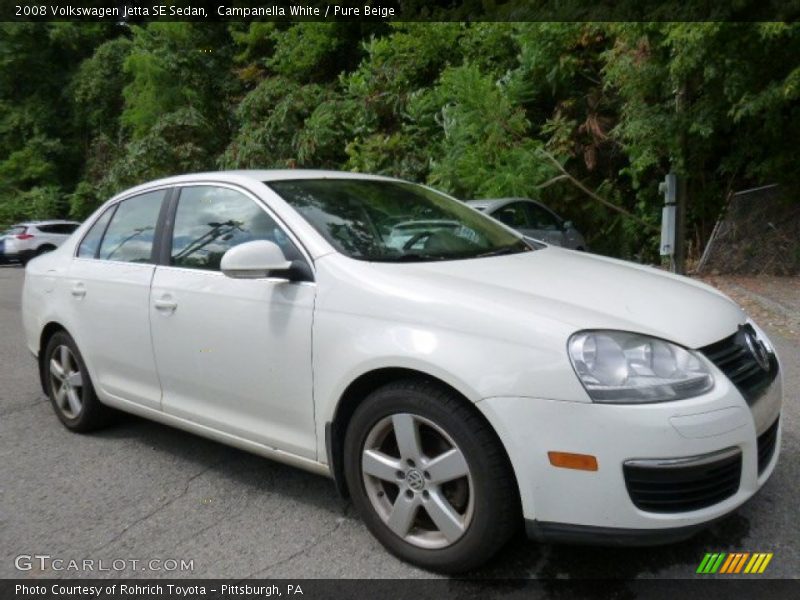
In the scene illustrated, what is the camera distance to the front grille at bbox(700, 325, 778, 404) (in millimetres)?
2576

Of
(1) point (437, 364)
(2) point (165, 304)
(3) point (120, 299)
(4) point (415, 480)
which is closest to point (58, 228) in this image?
(3) point (120, 299)

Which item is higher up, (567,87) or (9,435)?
(567,87)

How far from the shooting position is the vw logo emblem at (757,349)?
2854 mm

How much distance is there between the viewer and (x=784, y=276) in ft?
32.6

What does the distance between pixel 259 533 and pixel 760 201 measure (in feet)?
32.4

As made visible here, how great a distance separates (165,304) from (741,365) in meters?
2.57

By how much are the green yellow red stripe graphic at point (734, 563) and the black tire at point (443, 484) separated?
2.54ft

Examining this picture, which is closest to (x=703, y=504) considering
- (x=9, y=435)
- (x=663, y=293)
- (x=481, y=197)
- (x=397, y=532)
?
(x=663, y=293)

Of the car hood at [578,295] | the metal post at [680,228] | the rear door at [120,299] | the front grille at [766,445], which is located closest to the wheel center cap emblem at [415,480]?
the car hood at [578,295]

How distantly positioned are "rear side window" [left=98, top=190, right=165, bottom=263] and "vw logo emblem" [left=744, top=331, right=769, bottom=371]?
288 centimetres

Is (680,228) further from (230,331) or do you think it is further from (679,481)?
(679,481)

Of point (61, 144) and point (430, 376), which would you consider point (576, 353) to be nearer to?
point (430, 376)

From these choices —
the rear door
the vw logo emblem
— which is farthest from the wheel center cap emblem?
the rear door

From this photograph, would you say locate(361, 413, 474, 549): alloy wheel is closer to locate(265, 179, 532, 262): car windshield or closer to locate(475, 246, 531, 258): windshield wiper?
locate(265, 179, 532, 262): car windshield
